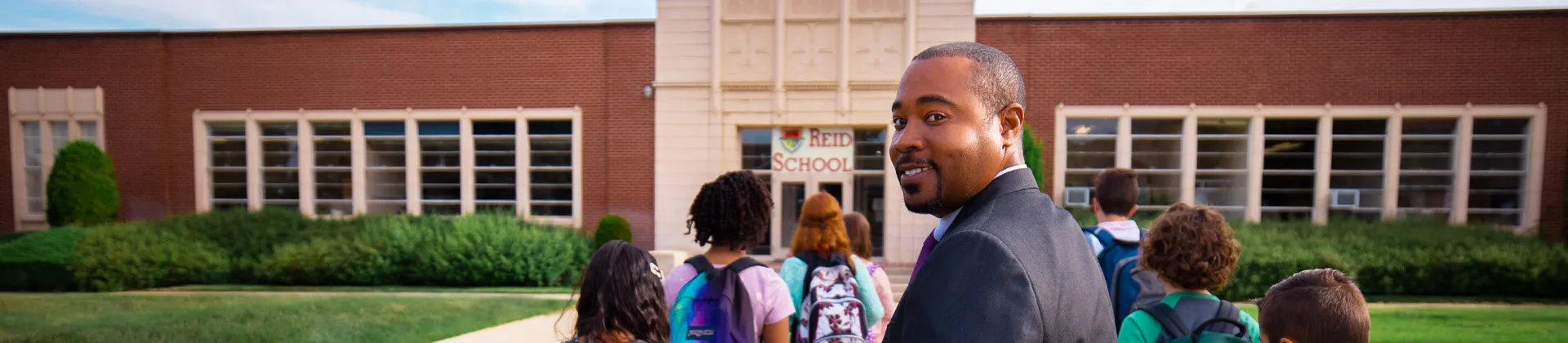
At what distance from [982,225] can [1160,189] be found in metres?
15.6

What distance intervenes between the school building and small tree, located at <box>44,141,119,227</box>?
0.78 m

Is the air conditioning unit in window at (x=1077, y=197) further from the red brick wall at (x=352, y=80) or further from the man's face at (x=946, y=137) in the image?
the man's face at (x=946, y=137)

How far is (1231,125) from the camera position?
48.0 feet

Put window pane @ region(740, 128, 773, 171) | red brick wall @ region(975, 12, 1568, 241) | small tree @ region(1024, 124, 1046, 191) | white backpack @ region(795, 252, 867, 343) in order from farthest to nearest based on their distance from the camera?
window pane @ region(740, 128, 773, 171)
red brick wall @ region(975, 12, 1568, 241)
small tree @ region(1024, 124, 1046, 191)
white backpack @ region(795, 252, 867, 343)

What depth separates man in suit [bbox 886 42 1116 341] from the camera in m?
1.03

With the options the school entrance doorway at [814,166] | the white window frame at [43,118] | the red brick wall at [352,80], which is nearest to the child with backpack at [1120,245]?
the school entrance doorway at [814,166]

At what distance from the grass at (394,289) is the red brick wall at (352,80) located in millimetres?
3253

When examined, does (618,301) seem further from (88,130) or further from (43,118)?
(43,118)

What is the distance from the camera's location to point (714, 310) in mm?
2988

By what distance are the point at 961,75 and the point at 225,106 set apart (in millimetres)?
19692

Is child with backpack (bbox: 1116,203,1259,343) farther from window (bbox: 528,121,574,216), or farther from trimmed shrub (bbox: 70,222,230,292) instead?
trimmed shrub (bbox: 70,222,230,292)

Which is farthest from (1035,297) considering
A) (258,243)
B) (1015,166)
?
(258,243)

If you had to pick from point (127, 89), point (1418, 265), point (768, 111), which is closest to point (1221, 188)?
point (1418, 265)

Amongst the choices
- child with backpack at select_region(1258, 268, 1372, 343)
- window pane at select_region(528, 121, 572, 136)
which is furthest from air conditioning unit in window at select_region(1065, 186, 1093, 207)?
child with backpack at select_region(1258, 268, 1372, 343)
